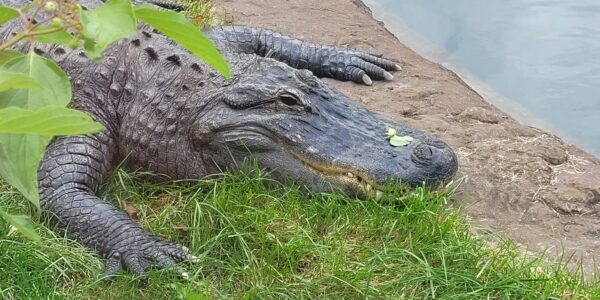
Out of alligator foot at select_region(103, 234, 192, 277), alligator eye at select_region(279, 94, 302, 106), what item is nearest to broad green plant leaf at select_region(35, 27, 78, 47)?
alligator foot at select_region(103, 234, 192, 277)

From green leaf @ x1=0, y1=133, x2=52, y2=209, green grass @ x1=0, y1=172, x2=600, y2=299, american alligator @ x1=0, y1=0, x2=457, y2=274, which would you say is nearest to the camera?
green leaf @ x1=0, y1=133, x2=52, y2=209

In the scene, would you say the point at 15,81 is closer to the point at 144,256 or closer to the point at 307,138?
the point at 144,256

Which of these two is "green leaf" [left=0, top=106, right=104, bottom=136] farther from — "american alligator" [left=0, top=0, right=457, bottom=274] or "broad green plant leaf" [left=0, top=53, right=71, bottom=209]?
Result: "american alligator" [left=0, top=0, right=457, bottom=274]

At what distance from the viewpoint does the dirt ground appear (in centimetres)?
416

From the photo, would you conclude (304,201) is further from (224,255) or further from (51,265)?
(51,265)

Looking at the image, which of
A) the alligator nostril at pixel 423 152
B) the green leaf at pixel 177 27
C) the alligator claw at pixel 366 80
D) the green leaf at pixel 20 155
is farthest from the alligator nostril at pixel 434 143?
the green leaf at pixel 20 155

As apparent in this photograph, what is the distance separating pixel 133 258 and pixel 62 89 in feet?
8.45

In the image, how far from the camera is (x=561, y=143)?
532 centimetres

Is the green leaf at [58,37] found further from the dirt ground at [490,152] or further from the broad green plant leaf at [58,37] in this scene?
the dirt ground at [490,152]

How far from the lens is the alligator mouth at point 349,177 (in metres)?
4.02

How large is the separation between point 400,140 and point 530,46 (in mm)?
7108

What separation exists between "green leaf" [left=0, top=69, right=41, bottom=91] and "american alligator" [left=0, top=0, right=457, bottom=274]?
2612 mm

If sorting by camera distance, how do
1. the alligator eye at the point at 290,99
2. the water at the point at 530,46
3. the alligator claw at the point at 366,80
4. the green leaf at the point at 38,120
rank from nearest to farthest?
the green leaf at the point at 38,120
the alligator eye at the point at 290,99
the alligator claw at the point at 366,80
the water at the point at 530,46

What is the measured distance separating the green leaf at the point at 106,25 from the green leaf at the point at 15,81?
90mm
